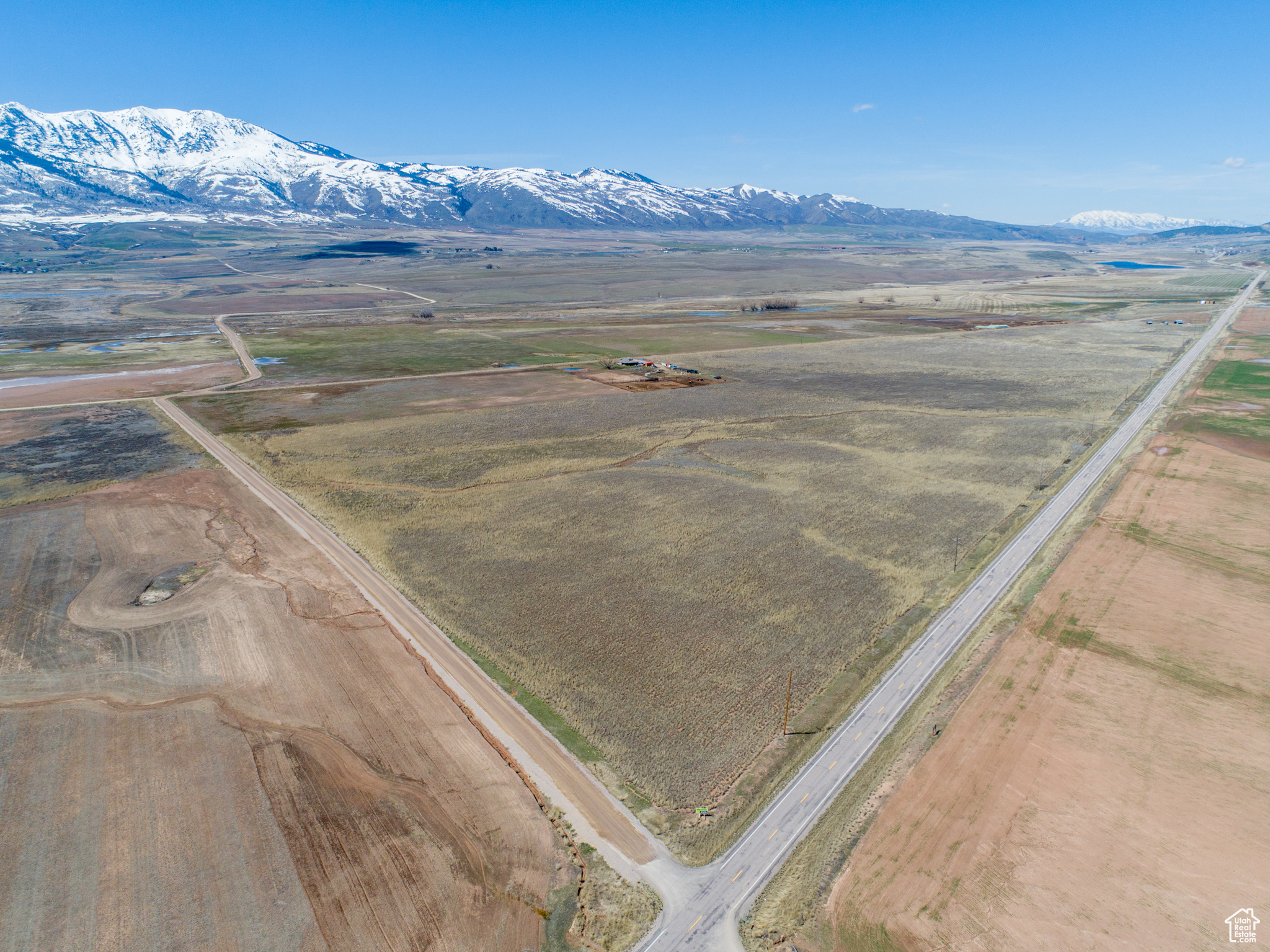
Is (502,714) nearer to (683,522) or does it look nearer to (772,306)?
(683,522)

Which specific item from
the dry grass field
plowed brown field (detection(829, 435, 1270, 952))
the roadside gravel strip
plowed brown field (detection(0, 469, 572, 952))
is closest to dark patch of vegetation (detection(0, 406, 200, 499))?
the dry grass field

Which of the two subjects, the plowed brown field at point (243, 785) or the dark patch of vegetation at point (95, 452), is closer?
the plowed brown field at point (243, 785)

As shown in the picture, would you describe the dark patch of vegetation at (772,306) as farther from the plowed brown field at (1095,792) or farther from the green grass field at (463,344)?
the plowed brown field at (1095,792)

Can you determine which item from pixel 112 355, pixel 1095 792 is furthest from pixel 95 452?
pixel 1095 792

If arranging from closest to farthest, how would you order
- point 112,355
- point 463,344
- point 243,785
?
point 243,785 → point 112,355 → point 463,344

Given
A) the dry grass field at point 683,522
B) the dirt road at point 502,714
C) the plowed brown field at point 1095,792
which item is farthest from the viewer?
the dry grass field at point 683,522

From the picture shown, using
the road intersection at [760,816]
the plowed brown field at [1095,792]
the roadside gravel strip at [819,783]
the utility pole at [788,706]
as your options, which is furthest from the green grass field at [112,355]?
the plowed brown field at [1095,792]

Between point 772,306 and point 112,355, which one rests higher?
point 772,306
